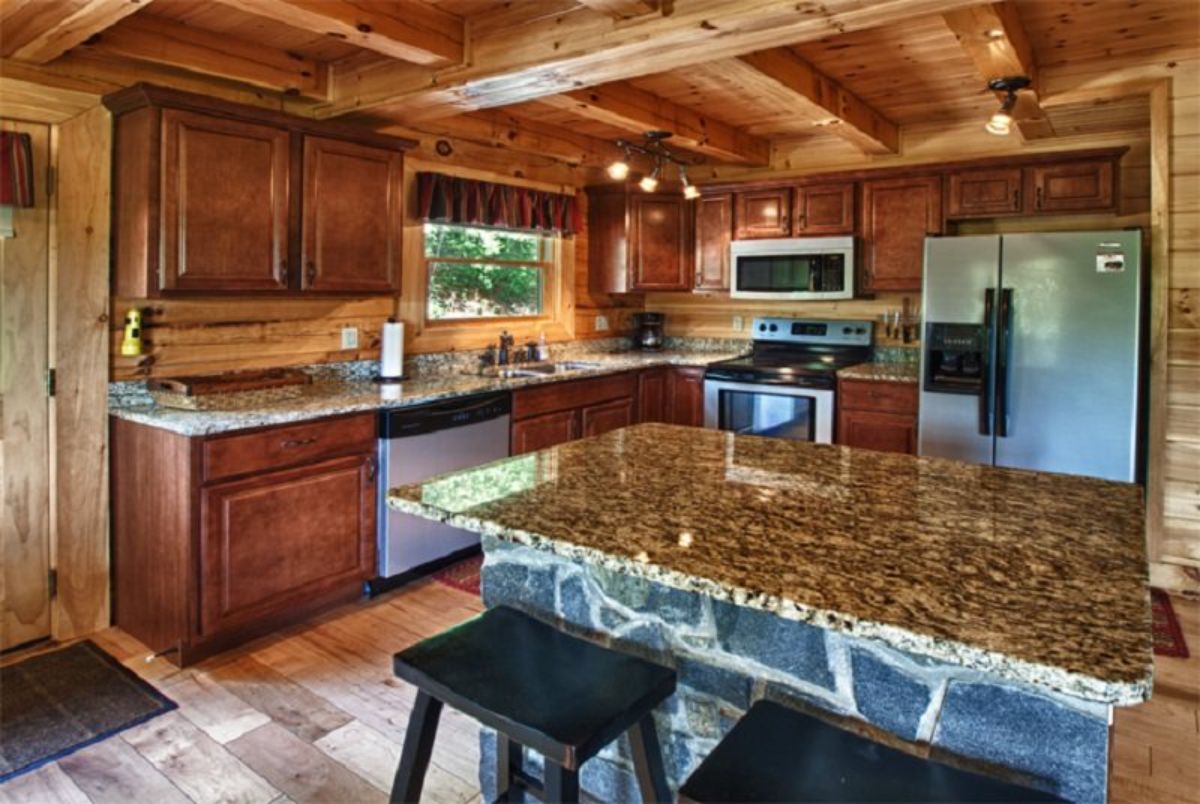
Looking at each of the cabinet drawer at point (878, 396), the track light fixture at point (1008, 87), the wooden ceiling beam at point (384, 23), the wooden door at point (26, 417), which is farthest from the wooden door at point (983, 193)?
the wooden door at point (26, 417)

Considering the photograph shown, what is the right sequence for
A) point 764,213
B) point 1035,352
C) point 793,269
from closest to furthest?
point 1035,352, point 793,269, point 764,213

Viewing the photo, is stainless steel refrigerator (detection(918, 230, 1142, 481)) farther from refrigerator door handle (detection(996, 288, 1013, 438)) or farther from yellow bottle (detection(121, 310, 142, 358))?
yellow bottle (detection(121, 310, 142, 358))

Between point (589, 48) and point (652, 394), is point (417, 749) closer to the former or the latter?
point (589, 48)

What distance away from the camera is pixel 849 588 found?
1.22 meters

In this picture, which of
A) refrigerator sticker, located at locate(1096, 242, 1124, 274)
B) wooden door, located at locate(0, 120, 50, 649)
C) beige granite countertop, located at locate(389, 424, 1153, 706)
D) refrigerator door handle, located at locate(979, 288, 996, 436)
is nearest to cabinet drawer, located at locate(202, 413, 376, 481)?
wooden door, located at locate(0, 120, 50, 649)

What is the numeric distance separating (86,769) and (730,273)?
164 inches

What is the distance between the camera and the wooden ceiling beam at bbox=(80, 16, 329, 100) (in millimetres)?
2908

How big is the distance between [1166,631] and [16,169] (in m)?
4.68

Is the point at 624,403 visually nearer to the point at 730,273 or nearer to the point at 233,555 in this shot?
the point at 730,273

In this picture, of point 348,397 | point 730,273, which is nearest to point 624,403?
point 730,273

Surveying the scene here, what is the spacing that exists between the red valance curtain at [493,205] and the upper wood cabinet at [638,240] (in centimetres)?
22

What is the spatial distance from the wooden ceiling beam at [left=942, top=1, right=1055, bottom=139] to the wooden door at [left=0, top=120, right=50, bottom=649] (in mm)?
3249

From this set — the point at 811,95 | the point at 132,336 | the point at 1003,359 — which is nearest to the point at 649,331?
the point at 811,95

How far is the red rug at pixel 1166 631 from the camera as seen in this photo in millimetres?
3027
